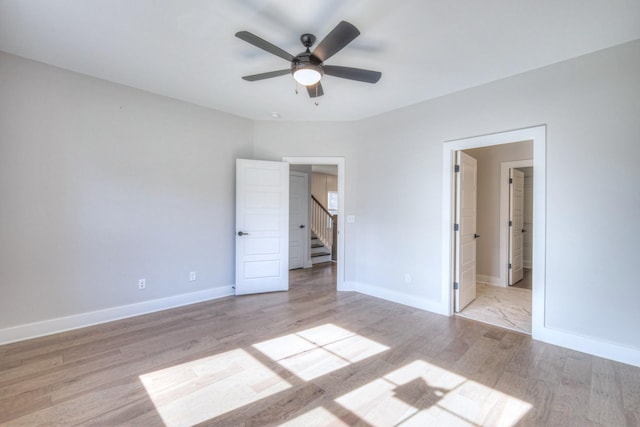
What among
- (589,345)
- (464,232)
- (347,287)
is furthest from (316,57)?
(589,345)

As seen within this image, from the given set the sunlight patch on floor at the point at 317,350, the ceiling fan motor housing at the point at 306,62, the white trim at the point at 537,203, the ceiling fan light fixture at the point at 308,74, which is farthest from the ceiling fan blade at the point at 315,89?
the sunlight patch on floor at the point at 317,350

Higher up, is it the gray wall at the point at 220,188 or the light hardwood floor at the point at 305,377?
the gray wall at the point at 220,188

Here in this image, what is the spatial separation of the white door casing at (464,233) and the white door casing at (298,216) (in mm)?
3620

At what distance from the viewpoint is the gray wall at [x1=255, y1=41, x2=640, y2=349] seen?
8.32 ft

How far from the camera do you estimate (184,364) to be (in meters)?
2.45

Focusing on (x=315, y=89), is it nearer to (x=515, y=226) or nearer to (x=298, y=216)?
(x=298, y=216)

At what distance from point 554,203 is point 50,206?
525 centimetres

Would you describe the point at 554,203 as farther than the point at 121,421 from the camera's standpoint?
Yes

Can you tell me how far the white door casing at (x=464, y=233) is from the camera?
12.2ft

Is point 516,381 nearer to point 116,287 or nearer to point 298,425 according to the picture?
point 298,425

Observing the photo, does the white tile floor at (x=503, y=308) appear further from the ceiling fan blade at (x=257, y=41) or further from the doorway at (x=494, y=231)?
the ceiling fan blade at (x=257, y=41)

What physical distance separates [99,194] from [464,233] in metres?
4.58

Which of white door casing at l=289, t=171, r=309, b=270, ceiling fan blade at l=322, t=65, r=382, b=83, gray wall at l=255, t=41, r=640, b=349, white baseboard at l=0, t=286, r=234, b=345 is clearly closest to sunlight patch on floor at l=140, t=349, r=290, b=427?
white baseboard at l=0, t=286, r=234, b=345

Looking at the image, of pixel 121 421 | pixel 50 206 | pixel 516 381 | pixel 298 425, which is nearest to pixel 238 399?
pixel 298 425
